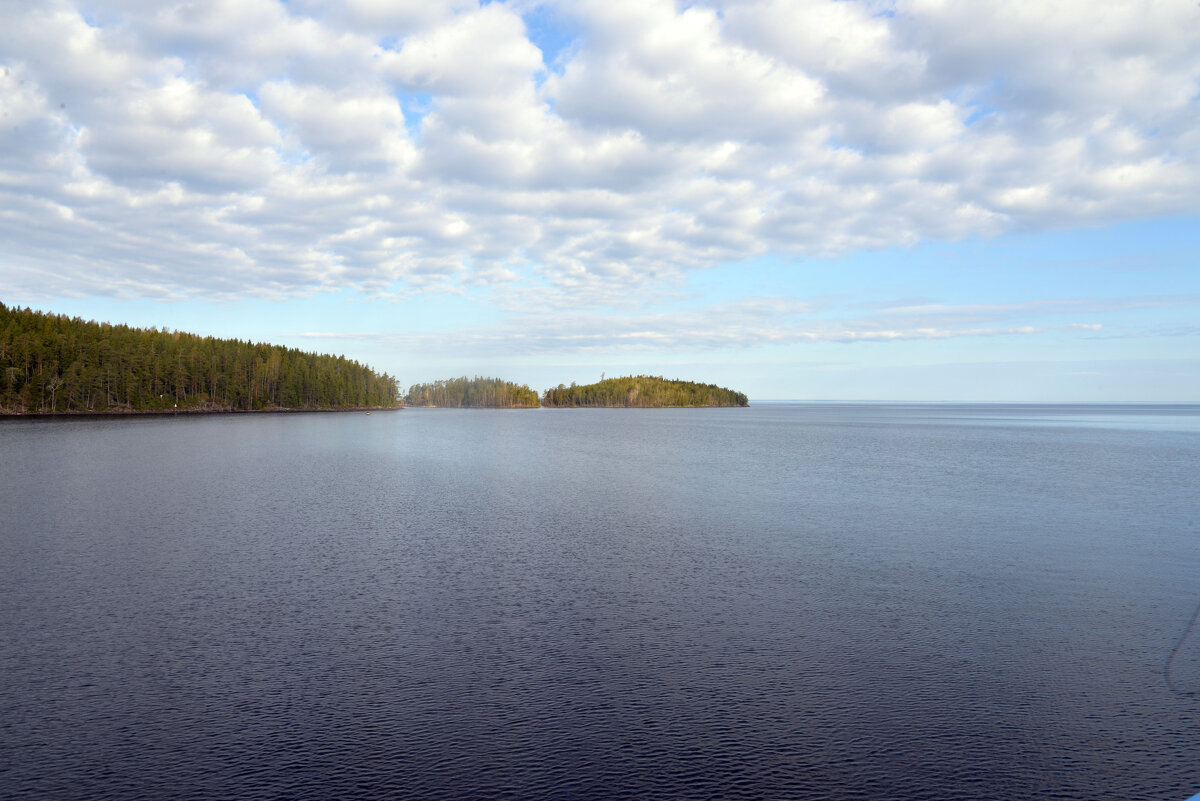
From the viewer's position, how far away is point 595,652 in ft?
35.1

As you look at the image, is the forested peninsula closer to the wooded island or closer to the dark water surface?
the wooded island

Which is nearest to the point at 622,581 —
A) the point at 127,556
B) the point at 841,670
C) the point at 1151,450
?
the point at 841,670

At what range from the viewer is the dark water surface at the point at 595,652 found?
7262 mm

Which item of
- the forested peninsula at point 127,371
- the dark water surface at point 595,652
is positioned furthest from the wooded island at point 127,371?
the dark water surface at point 595,652

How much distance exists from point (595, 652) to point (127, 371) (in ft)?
532

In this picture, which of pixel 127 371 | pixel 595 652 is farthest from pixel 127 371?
pixel 595 652

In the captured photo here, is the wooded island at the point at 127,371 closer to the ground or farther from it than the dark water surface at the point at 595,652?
farther from it

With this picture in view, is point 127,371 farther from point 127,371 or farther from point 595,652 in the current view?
point 595,652

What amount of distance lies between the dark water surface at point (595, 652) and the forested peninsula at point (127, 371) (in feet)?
428

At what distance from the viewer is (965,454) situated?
175 feet

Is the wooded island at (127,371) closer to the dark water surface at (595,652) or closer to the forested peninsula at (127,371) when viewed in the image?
the forested peninsula at (127,371)

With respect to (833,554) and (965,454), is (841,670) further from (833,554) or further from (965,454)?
(965,454)

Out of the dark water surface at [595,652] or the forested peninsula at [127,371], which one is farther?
the forested peninsula at [127,371]

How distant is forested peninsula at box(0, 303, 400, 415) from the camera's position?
4990 inches
